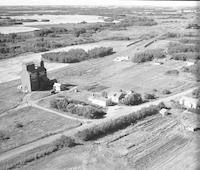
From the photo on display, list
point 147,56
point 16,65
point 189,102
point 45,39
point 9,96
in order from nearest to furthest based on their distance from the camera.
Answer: point 189,102 → point 9,96 → point 16,65 → point 147,56 → point 45,39

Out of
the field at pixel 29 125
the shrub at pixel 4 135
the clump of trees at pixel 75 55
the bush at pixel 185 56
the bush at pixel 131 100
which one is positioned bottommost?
the shrub at pixel 4 135

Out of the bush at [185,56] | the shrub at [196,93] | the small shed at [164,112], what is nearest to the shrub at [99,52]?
the bush at [185,56]

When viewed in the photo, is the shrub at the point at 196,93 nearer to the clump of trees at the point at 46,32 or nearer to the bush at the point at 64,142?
the bush at the point at 64,142

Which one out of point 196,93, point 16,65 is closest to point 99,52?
point 16,65

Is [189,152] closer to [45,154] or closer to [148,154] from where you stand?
[148,154]

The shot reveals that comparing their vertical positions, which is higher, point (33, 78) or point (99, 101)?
point (33, 78)

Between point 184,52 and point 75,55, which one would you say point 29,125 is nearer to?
point 75,55

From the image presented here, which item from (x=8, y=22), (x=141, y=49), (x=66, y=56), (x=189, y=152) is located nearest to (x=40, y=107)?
(x=189, y=152)
